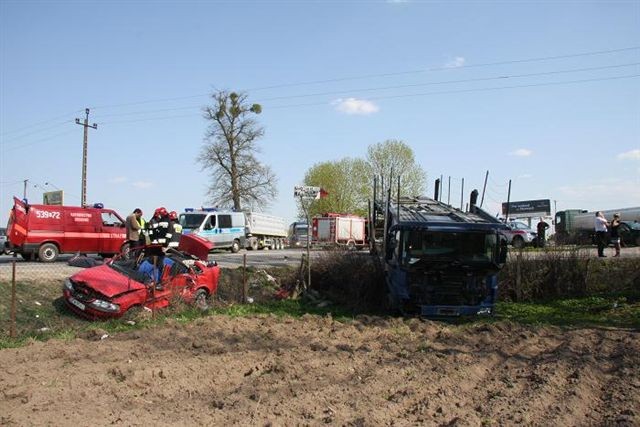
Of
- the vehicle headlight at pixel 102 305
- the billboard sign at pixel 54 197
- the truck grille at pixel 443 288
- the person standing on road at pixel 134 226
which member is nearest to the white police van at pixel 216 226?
the person standing on road at pixel 134 226

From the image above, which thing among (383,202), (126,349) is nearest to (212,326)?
(126,349)

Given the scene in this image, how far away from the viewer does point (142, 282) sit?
11.3m

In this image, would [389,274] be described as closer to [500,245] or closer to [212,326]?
[500,245]

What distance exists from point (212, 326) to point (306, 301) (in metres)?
5.08

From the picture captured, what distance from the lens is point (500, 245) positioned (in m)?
12.2

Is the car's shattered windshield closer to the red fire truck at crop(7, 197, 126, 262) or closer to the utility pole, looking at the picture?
the red fire truck at crop(7, 197, 126, 262)

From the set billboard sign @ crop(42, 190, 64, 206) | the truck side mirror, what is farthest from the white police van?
billboard sign @ crop(42, 190, 64, 206)

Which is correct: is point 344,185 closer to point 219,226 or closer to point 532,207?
point 532,207

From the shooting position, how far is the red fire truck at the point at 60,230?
1892 cm

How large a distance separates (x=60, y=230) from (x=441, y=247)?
1367 cm

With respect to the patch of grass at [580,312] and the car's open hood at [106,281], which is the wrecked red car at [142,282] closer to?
the car's open hood at [106,281]

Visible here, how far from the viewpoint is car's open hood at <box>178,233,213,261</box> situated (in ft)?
45.0

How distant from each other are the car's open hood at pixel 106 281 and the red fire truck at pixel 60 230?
930 cm

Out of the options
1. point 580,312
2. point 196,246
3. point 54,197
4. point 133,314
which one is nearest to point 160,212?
point 196,246
